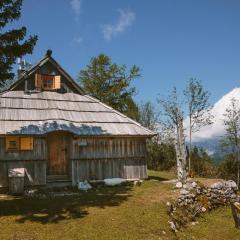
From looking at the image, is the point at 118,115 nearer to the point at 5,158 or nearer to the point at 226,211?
the point at 5,158

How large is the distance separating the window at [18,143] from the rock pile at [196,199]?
8.85 m

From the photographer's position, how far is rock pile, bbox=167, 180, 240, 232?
1658 centimetres

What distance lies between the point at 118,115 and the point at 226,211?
1012 centimetres

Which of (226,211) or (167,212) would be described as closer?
(167,212)

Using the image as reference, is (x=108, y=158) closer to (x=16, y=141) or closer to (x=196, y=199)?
(x=16, y=141)

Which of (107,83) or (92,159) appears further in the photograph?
(107,83)

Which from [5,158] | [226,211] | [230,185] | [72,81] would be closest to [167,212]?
[226,211]

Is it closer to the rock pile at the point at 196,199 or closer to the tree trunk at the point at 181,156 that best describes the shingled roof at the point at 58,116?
the tree trunk at the point at 181,156

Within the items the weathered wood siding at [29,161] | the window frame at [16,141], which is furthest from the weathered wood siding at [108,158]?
the window frame at [16,141]

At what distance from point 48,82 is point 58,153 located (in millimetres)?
5736

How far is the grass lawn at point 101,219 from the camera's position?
513 inches

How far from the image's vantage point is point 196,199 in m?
18.7

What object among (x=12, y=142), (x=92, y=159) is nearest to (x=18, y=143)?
(x=12, y=142)

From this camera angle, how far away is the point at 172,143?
4434 cm
